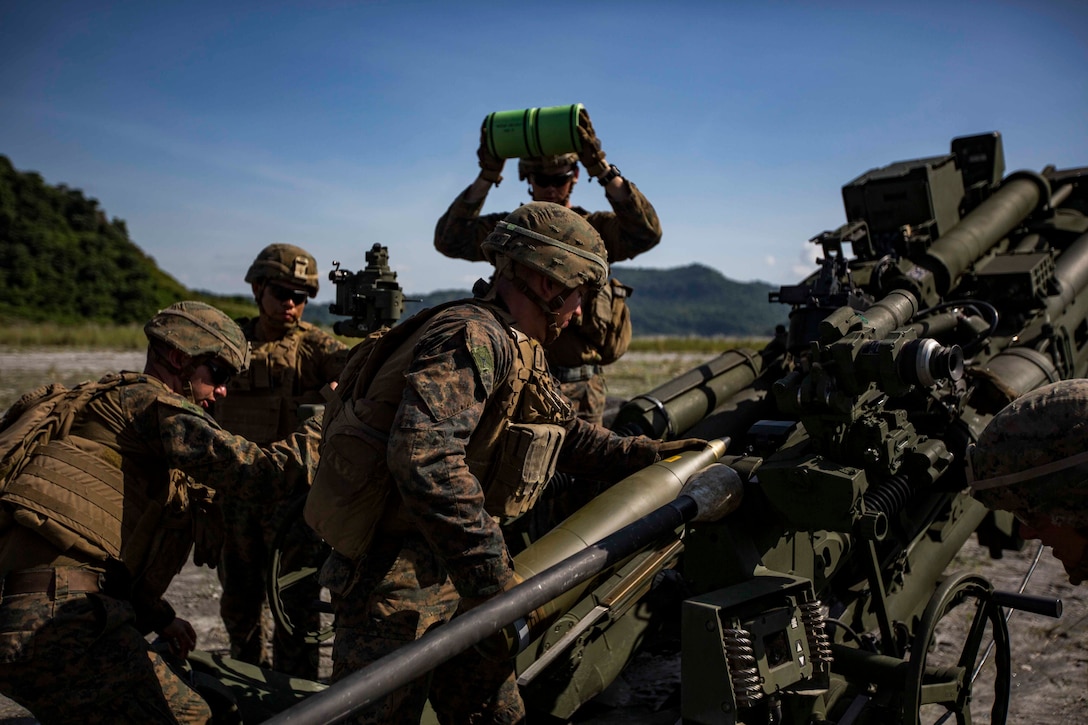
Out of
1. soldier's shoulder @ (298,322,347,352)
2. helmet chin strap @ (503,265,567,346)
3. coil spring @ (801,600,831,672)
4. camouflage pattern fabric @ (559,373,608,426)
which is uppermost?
helmet chin strap @ (503,265,567,346)

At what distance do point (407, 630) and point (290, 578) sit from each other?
188cm

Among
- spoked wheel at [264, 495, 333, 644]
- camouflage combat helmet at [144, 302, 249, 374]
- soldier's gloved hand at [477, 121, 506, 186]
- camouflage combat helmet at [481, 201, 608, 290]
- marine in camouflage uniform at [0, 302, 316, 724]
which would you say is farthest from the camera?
soldier's gloved hand at [477, 121, 506, 186]

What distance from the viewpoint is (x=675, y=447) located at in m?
3.66

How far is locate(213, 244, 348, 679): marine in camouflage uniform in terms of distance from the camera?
181 inches

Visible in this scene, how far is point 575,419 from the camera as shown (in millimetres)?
3611

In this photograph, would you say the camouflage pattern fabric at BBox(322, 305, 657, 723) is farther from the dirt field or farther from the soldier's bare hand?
the dirt field

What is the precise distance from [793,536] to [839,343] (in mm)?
821

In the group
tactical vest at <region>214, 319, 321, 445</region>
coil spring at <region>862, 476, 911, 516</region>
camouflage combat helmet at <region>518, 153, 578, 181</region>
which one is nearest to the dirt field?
coil spring at <region>862, 476, 911, 516</region>

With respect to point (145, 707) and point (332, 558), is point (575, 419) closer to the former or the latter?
point (332, 558)

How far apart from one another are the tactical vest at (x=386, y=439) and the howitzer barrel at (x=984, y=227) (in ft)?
12.3

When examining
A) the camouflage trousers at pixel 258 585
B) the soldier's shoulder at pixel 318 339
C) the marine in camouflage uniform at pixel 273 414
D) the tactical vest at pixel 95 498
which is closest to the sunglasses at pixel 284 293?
the marine in camouflage uniform at pixel 273 414

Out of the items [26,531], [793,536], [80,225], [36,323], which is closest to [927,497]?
[793,536]

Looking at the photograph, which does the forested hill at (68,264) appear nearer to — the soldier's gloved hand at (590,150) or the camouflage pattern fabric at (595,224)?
the camouflage pattern fabric at (595,224)

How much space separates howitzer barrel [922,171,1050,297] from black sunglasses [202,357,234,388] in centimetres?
439
